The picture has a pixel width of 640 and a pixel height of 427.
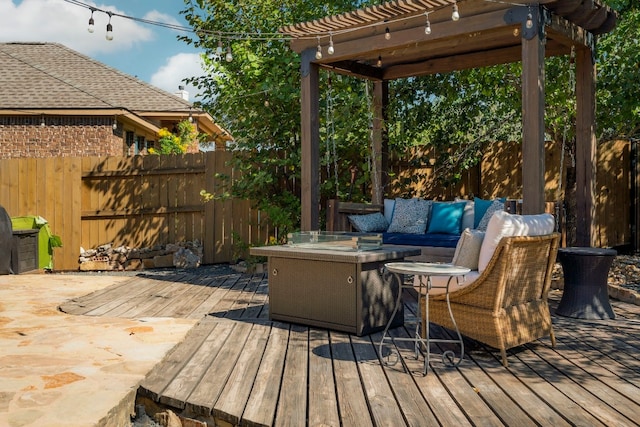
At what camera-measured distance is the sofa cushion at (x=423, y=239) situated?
6669 mm

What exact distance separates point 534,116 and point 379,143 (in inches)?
121

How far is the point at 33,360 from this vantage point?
155 inches

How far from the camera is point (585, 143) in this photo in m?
6.65

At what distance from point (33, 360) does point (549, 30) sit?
503cm

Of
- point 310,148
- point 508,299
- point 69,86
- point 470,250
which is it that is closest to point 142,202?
point 310,148

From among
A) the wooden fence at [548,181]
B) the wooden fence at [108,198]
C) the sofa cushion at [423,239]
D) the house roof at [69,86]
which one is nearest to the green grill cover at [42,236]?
the wooden fence at [108,198]

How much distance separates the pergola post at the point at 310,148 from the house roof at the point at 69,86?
5.54 metres

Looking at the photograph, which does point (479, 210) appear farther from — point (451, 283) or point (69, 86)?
point (69, 86)

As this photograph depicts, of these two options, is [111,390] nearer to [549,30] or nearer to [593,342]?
[593,342]

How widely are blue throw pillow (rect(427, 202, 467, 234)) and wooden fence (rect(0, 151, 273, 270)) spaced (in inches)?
141

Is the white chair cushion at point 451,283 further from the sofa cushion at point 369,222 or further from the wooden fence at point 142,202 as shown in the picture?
the wooden fence at point 142,202

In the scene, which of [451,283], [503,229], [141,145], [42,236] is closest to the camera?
[503,229]

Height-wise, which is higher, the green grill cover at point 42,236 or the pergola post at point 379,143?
the pergola post at point 379,143

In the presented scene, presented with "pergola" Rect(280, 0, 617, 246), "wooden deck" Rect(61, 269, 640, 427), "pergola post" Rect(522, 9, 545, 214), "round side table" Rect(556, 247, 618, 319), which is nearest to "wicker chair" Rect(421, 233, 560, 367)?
"wooden deck" Rect(61, 269, 640, 427)
